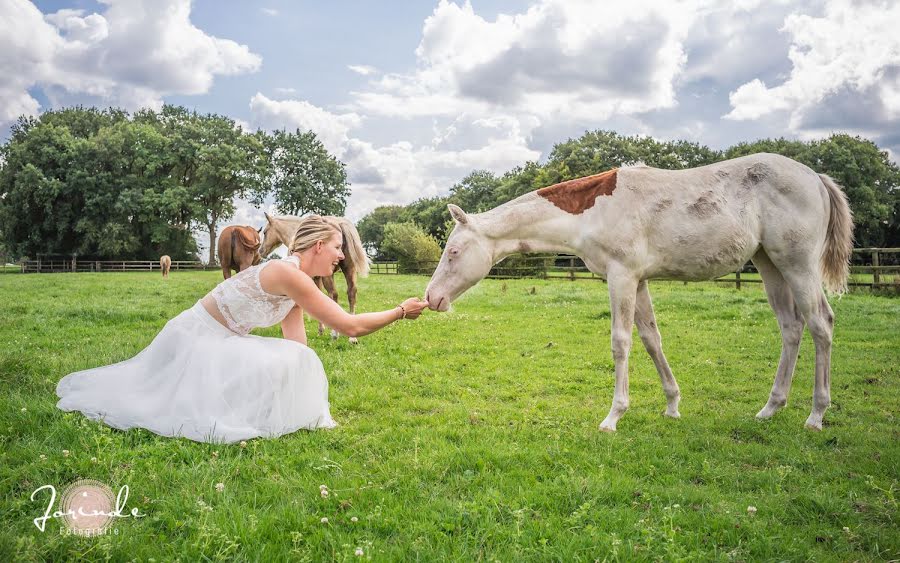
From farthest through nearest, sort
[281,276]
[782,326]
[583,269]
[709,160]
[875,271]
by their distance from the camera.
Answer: [709,160]
[583,269]
[875,271]
[782,326]
[281,276]

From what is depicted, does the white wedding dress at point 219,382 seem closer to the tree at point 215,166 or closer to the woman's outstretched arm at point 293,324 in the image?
the woman's outstretched arm at point 293,324

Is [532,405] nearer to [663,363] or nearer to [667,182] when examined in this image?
[663,363]

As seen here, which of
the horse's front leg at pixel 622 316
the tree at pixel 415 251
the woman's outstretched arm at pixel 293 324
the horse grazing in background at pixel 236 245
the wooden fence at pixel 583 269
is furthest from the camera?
the tree at pixel 415 251

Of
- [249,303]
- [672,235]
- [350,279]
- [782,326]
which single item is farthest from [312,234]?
[350,279]

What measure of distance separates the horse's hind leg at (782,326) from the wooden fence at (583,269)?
3.40m

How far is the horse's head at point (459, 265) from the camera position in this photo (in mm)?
5371

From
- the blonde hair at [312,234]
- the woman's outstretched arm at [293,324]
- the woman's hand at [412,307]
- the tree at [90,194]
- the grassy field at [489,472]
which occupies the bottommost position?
the grassy field at [489,472]

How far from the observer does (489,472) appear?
367 cm

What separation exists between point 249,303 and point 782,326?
212 inches

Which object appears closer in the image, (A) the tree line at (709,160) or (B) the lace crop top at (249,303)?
(B) the lace crop top at (249,303)

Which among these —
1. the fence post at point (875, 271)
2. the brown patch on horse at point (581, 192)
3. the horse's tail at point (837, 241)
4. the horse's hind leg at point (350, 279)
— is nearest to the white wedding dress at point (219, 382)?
the brown patch on horse at point (581, 192)

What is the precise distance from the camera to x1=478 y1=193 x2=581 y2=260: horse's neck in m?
5.32

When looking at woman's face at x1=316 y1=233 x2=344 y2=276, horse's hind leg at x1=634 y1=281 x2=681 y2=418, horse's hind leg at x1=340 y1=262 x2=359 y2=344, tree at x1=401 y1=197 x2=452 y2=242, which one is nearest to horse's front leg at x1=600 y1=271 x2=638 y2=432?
horse's hind leg at x1=634 y1=281 x2=681 y2=418

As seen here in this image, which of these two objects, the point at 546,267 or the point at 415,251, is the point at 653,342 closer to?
the point at 546,267
